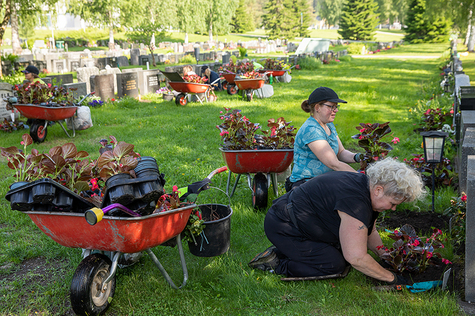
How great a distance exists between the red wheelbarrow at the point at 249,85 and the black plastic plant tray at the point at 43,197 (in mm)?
8795

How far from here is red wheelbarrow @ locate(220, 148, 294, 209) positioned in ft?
13.3

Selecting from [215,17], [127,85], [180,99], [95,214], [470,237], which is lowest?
[470,237]

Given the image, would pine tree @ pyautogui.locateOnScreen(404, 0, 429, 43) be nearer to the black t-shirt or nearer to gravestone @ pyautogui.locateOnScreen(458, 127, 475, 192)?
gravestone @ pyautogui.locateOnScreen(458, 127, 475, 192)

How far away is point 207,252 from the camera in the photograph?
3137 millimetres

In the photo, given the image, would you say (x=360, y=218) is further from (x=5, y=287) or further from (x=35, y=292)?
(x=5, y=287)

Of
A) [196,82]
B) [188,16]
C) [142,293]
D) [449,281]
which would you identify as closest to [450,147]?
[449,281]

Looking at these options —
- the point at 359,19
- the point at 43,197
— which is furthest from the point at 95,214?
the point at 359,19

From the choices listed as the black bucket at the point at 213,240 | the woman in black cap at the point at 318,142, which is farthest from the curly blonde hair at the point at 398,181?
the black bucket at the point at 213,240

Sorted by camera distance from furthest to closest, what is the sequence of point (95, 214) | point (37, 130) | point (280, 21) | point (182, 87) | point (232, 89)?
point (280, 21) < point (232, 89) < point (182, 87) < point (37, 130) < point (95, 214)

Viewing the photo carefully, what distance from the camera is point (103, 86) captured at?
35.2 ft

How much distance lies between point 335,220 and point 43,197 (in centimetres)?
186

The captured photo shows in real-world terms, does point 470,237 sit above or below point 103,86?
below

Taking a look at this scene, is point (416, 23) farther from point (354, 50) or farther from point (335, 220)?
point (335, 220)

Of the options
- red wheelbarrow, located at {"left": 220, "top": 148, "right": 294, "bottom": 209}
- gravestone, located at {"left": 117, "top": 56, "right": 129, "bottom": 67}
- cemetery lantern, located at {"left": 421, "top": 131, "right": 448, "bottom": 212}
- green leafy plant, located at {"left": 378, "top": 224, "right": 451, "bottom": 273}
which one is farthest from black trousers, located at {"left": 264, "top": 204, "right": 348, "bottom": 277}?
gravestone, located at {"left": 117, "top": 56, "right": 129, "bottom": 67}
